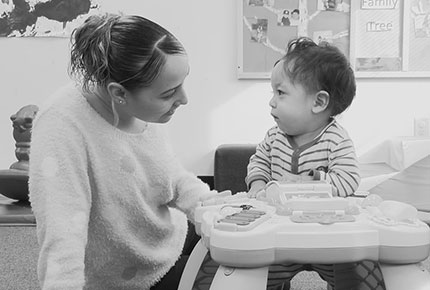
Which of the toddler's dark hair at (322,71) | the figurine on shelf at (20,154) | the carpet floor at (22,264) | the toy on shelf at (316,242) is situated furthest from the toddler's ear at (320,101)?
the figurine on shelf at (20,154)

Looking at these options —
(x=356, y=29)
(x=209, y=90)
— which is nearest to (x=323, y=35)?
(x=356, y=29)

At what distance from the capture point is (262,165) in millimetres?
938

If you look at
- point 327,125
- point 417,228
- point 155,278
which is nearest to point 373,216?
point 417,228

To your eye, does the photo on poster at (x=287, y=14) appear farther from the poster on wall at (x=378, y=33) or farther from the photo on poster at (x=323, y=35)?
the poster on wall at (x=378, y=33)

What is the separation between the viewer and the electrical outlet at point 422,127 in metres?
Answer: 1.96

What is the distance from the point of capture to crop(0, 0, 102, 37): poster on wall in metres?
1.98

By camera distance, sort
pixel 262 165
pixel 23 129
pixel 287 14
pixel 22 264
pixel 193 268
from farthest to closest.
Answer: pixel 287 14 < pixel 23 129 < pixel 22 264 < pixel 262 165 < pixel 193 268

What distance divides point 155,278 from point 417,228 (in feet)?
1.43

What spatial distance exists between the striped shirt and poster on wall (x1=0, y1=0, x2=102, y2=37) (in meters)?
1.27

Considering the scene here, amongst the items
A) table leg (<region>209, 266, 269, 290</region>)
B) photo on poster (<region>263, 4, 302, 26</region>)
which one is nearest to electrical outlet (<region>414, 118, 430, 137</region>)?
photo on poster (<region>263, 4, 302, 26</region>)

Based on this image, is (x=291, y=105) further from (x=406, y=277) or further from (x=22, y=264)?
(x=22, y=264)

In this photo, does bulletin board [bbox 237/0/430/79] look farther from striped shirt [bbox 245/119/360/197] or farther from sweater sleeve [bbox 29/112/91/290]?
sweater sleeve [bbox 29/112/91/290]

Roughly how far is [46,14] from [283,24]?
0.81 meters

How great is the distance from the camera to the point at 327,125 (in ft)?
2.92
